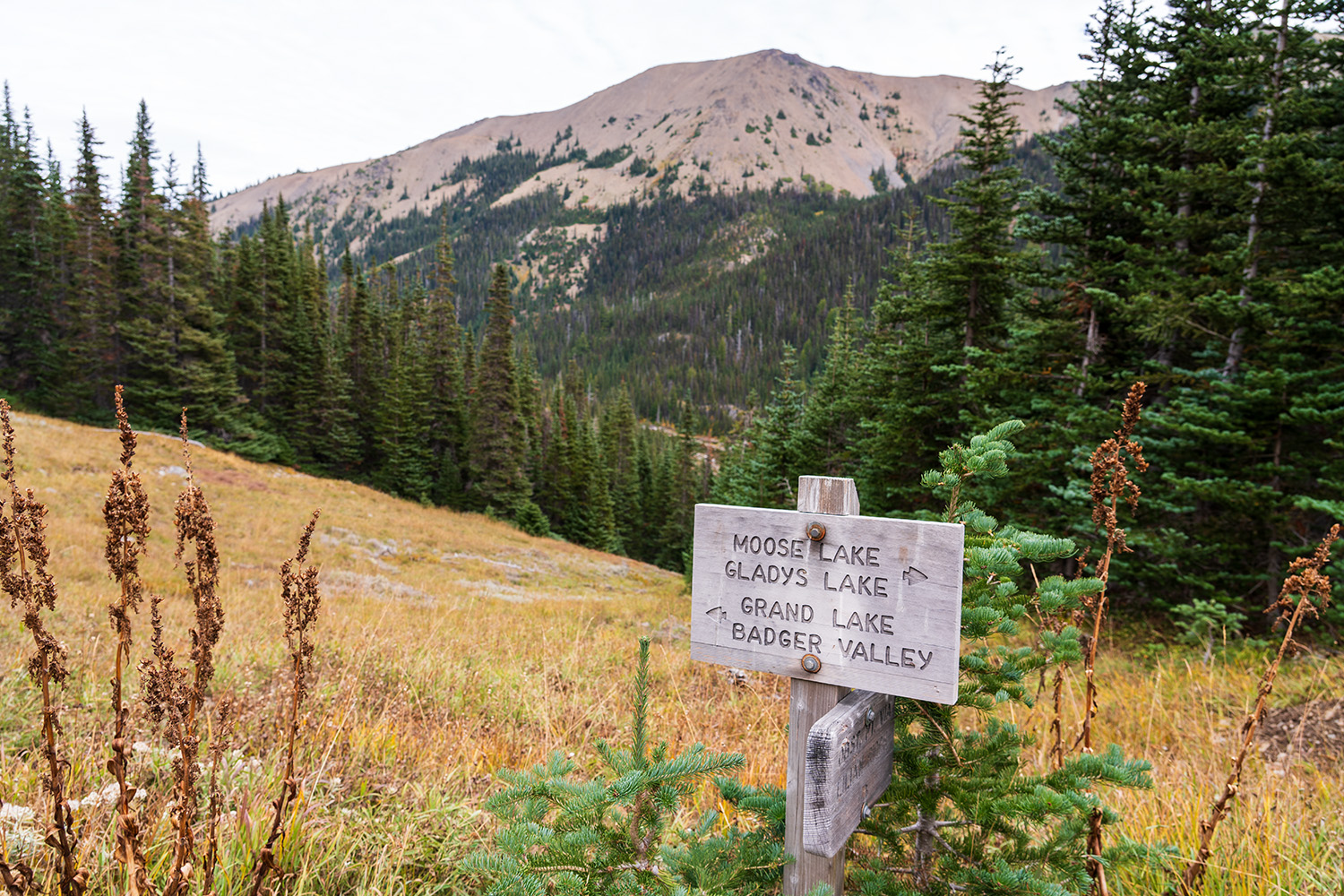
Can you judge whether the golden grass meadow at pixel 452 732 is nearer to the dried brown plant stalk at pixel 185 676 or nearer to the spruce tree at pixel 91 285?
the dried brown plant stalk at pixel 185 676

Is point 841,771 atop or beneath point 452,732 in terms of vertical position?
atop

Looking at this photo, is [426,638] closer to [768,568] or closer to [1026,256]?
[768,568]

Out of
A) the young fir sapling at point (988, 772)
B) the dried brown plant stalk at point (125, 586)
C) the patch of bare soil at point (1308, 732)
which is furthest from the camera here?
the patch of bare soil at point (1308, 732)

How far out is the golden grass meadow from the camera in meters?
2.34

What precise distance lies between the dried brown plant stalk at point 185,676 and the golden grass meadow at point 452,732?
0.12 m

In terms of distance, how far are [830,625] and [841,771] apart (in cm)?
40

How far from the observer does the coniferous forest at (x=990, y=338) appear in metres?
7.23

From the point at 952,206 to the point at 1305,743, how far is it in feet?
30.0

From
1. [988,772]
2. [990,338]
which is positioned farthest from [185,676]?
[990,338]

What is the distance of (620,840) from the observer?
1773 millimetres

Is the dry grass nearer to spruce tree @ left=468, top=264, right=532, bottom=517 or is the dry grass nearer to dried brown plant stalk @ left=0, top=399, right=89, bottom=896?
dried brown plant stalk @ left=0, top=399, right=89, bottom=896

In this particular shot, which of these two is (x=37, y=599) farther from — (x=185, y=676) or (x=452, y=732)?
(x=452, y=732)

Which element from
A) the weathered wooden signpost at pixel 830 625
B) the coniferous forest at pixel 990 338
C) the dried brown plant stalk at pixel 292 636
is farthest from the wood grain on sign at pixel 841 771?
the coniferous forest at pixel 990 338

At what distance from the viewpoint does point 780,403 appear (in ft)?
66.7
